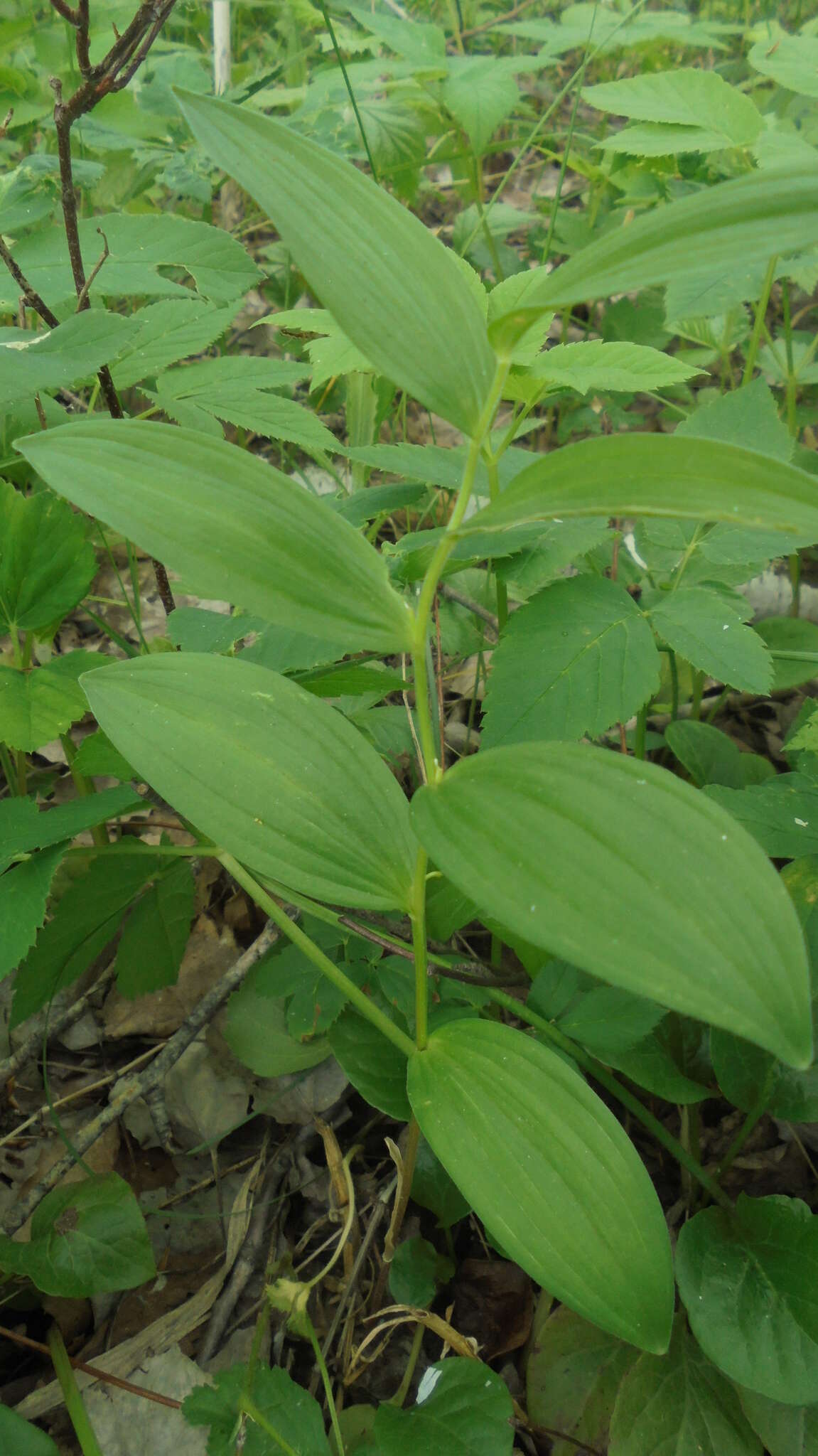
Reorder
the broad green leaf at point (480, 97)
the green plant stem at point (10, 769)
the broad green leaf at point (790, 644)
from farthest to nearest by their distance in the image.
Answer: the broad green leaf at point (480, 97) → the broad green leaf at point (790, 644) → the green plant stem at point (10, 769)

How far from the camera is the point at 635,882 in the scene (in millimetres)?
522

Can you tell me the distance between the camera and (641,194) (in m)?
1.98

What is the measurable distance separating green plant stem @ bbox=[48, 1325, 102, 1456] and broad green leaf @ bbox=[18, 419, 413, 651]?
0.90 m

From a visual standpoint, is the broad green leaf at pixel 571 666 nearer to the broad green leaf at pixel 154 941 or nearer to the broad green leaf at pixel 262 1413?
the broad green leaf at pixel 154 941

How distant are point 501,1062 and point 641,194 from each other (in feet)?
6.32

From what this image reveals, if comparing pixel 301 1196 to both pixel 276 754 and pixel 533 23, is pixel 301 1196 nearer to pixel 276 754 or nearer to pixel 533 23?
pixel 276 754

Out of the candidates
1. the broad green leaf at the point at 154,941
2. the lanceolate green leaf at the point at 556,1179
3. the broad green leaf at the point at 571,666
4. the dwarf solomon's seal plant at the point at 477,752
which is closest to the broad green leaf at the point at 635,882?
the dwarf solomon's seal plant at the point at 477,752

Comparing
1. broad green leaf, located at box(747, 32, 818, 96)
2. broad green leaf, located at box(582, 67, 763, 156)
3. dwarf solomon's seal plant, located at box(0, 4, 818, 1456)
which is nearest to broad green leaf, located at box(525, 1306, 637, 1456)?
dwarf solomon's seal plant, located at box(0, 4, 818, 1456)

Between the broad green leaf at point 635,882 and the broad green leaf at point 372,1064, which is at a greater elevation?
the broad green leaf at point 635,882

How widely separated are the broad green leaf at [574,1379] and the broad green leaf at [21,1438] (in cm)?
49

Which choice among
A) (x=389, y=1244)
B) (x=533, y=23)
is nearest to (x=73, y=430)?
(x=389, y=1244)

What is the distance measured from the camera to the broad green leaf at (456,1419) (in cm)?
87

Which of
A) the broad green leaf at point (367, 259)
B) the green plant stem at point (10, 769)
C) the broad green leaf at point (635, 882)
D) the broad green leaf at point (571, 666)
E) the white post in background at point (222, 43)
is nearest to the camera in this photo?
the broad green leaf at point (635, 882)

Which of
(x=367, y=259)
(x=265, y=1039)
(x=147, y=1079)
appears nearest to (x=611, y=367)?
(x=367, y=259)
